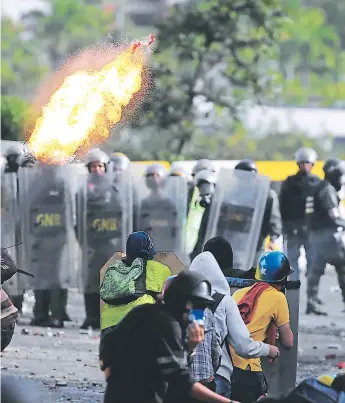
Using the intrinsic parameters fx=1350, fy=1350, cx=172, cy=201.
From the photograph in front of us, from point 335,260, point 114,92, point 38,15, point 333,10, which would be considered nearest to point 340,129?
point 333,10

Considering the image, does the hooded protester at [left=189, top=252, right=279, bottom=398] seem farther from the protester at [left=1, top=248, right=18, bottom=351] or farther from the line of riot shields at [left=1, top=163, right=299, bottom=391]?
the line of riot shields at [left=1, top=163, right=299, bottom=391]

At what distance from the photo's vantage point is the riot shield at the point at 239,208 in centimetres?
1493

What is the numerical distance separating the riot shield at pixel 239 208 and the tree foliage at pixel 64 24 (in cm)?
5656

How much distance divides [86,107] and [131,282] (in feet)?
8.14

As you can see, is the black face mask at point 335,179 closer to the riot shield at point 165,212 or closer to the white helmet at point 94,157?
the riot shield at point 165,212

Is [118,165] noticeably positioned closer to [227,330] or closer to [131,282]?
[131,282]

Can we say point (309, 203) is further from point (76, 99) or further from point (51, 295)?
point (76, 99)

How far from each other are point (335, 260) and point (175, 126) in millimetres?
16503

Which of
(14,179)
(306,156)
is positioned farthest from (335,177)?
(14,179)

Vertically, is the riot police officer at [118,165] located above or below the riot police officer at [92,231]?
above

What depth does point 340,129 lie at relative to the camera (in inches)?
3430

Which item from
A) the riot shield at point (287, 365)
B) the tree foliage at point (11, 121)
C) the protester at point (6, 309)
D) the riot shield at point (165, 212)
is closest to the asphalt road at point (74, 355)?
the protester at point (6, 309)

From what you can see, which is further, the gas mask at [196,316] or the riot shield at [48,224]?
the riot shield at [48,224]

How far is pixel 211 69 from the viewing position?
97.2 feet
